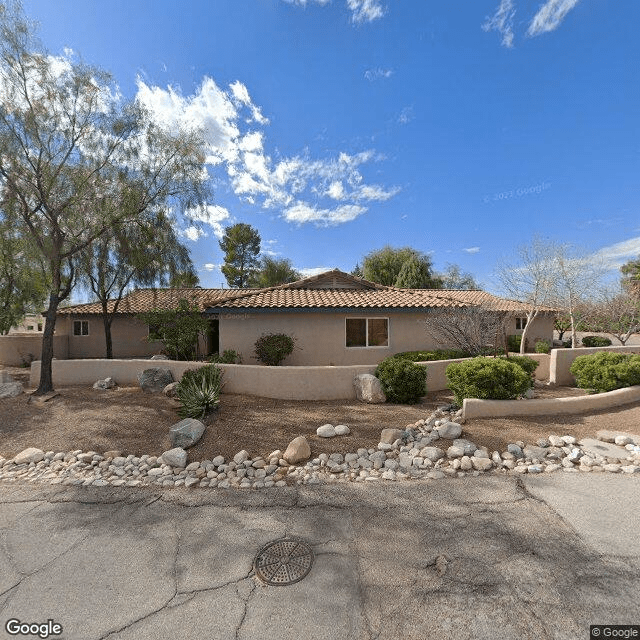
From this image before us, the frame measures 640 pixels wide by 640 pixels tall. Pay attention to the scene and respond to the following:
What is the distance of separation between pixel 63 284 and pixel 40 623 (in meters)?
11.1

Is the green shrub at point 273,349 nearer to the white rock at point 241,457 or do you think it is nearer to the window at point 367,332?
the window at point 367,332

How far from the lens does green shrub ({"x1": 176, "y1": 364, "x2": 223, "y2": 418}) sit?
6.64m

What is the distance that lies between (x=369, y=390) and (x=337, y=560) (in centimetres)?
511

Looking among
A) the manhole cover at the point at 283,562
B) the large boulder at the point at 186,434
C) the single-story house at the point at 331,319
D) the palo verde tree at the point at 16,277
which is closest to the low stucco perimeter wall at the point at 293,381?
the large boulder at the point at 186,434

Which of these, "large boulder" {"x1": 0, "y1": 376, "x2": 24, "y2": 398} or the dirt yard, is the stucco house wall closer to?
the dirt yard

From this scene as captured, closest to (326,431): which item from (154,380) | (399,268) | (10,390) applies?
(154,380)

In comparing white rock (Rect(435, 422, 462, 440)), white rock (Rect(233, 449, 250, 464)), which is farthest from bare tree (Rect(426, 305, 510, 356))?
white rock (Rect(233, 449, 250, 464))

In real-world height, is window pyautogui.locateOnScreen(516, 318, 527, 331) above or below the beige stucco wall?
above

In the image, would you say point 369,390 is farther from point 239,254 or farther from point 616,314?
point 239,254

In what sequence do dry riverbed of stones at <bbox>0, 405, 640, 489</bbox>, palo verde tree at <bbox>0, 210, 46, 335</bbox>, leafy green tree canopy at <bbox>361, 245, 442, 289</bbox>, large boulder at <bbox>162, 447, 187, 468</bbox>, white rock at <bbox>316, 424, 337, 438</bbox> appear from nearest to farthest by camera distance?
dry riverbed of stones at <bbox>0, 405, 640, 489</bbox> < large boulder at <bbox>162, 447, 187, 468</bbox> < white rock at <bbox>316, 424, 337, 438</bbox> < palo verde tree at <bbox>0, 210, 46, 335</bbox> < leafy green tree canopy at <bbox>361, 245, 442, 289</bbox>

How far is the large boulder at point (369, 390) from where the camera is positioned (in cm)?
781

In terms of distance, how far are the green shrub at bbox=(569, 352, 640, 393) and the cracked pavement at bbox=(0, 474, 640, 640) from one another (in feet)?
16.8

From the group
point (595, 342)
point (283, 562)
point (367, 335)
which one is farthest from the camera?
point (595, 342)

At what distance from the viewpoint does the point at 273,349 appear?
11.4m
